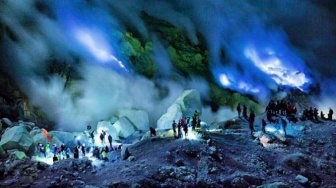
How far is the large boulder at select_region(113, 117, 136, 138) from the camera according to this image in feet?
144

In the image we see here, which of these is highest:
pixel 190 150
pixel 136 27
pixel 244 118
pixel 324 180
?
pixel 136 27

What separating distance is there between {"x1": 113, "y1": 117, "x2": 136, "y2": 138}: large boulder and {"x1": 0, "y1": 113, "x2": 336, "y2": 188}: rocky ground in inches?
547

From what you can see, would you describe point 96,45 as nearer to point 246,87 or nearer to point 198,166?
point 246,87

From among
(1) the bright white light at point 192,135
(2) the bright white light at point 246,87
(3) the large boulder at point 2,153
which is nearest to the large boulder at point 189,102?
(2) the bright white light at point 246,87

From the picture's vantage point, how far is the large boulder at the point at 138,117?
48.1 m

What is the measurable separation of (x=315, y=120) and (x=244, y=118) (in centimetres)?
633

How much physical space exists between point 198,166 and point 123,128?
2094 cm

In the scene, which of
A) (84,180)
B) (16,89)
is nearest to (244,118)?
(84,180)

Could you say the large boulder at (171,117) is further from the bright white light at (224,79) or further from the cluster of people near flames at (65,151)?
the bright white light at (224,79)

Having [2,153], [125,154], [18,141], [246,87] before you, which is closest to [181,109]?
[246,87]

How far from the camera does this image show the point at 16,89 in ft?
147

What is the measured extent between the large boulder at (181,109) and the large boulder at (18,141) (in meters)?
18.7

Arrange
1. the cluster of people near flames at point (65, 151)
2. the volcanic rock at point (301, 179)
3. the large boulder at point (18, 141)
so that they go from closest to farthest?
the volcanic rock at point (301, 179), the cluster of people near flames at point (65, 151), the large boulder at point (18, 141)

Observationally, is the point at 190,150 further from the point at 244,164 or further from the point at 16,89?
the point at 16,89
